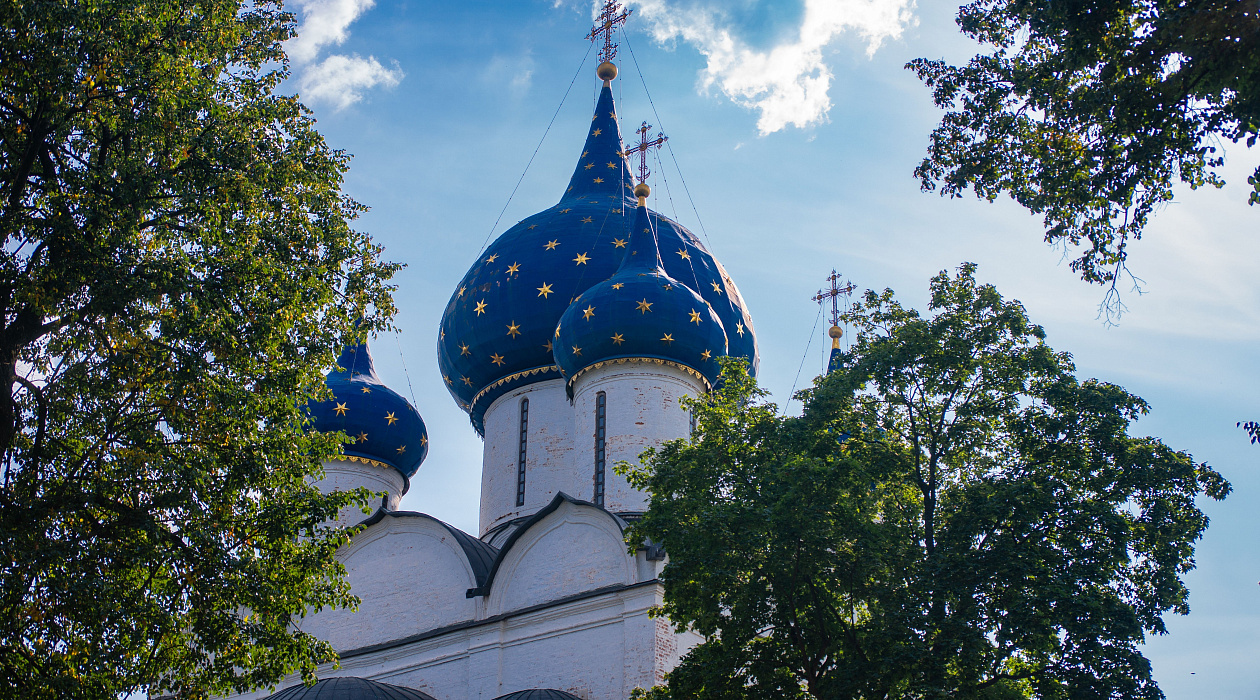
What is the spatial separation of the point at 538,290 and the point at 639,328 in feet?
10.2

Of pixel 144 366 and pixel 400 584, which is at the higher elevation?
pixel 400 584

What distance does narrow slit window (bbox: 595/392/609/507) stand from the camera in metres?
16.2

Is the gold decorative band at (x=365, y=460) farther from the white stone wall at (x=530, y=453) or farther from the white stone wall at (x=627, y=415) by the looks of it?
the white stone wall at (x=627, y=415)

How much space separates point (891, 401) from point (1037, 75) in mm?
4125

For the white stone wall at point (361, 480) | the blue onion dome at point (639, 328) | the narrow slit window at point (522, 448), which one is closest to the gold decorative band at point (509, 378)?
the narrow slit window at point (522, 448)

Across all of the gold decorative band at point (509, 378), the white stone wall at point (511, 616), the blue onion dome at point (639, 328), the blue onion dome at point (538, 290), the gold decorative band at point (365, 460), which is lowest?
the white stone wall at point (511, 616)

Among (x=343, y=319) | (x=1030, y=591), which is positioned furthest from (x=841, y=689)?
(x=343, y=319)

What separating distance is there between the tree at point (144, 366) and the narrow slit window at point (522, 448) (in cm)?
968

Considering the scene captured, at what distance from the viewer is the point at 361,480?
1958 centimetres

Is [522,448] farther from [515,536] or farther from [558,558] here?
[558,558]

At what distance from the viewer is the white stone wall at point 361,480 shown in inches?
750

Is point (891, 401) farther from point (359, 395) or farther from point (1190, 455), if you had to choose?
point (359, 395)

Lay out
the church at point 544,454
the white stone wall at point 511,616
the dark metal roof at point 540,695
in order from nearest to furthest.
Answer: the dark metal roof at point 540,695 < the white stone wall at point 511,616 < the church at point 544,454

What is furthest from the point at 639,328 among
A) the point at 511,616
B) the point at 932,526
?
the point at 932,526
